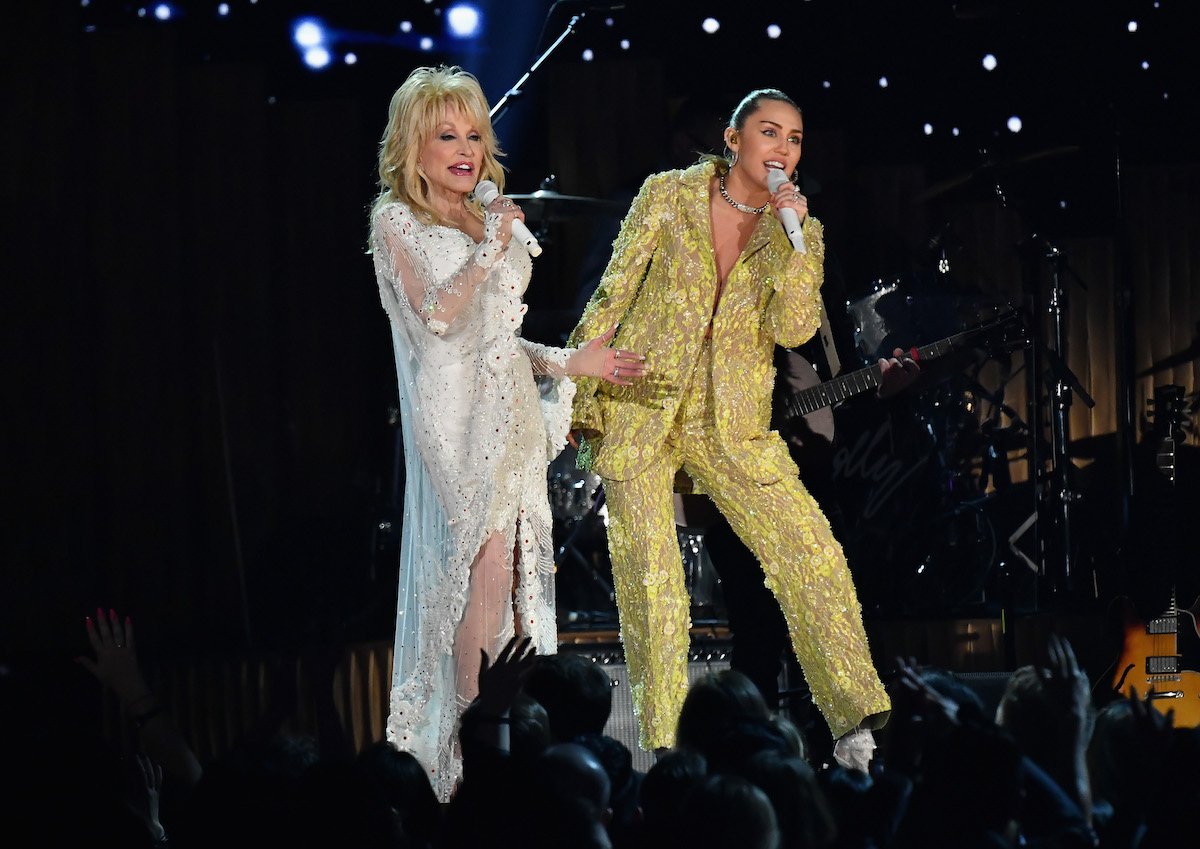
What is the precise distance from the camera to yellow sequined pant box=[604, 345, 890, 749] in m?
4.35

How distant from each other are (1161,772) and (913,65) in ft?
17.9

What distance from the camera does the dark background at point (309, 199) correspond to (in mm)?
5738

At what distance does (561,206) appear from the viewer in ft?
20.9

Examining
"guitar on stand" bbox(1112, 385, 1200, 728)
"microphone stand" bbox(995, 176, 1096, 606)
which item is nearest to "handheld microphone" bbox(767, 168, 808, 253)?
"guitar on stand" bbox(1112, 385, 1200, 728)

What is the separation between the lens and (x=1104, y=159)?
23.6ft

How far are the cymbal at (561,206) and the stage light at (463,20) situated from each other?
1051mm

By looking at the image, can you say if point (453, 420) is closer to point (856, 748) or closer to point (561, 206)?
point (856, 748)

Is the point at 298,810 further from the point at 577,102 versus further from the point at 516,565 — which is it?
the point at 577,102

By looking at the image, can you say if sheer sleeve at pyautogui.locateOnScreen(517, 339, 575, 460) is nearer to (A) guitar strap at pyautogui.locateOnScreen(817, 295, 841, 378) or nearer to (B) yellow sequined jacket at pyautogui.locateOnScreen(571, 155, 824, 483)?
(B) yellow sequined jacket at pyautogui.locateOnScreen(571, 155, 824, 483)

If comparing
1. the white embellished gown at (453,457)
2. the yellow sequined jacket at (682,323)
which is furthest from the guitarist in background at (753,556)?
the white embellished gown at (453,457)

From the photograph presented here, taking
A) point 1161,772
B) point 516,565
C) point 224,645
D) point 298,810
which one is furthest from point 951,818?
point 224,645

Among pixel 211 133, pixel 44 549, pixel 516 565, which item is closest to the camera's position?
pixel 516 565

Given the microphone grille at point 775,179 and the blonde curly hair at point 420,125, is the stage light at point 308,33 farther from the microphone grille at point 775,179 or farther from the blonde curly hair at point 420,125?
the microphone grille at point 775,179

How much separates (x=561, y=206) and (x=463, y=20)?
1210 mm
